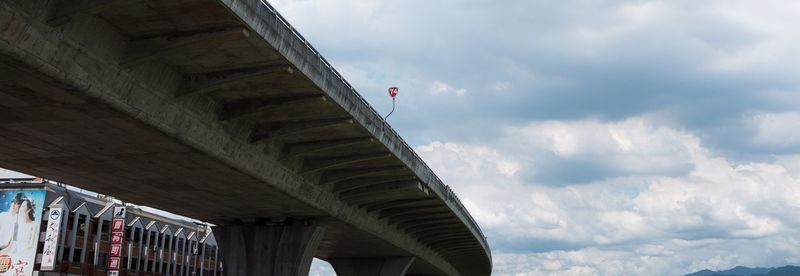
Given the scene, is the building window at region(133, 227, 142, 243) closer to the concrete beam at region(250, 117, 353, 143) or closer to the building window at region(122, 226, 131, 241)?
the building window at region(122, 226, 131, 241)

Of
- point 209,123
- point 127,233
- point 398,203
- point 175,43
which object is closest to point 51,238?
point 127,233

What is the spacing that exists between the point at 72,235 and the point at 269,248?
45.5 meters

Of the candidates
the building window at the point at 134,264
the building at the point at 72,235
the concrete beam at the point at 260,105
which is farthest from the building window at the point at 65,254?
the concrete beam at the point at 260,105

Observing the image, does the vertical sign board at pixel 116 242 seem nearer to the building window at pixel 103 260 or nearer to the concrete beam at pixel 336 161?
the building window at pixel 103 260

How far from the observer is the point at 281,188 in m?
28.2

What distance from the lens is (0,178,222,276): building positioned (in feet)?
220

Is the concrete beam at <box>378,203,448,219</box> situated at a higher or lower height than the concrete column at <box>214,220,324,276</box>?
higher

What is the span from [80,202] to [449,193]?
5113 centimetres

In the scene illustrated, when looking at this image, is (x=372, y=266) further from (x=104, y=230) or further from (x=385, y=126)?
(x=104, y=230)

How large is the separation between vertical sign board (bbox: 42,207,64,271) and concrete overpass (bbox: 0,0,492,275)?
123 ft

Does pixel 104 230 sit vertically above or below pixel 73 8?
above

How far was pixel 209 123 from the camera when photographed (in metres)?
21.8

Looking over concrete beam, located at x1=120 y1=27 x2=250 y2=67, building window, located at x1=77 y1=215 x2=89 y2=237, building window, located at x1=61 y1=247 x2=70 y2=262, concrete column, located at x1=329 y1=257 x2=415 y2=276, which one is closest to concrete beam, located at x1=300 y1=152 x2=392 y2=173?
concrete beam, located at x1=120 y1=27 x2=250 y2=67

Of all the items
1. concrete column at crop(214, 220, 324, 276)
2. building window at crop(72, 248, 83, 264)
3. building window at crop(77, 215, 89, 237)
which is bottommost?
concrete column at crop(214, 220, 324, 276)
